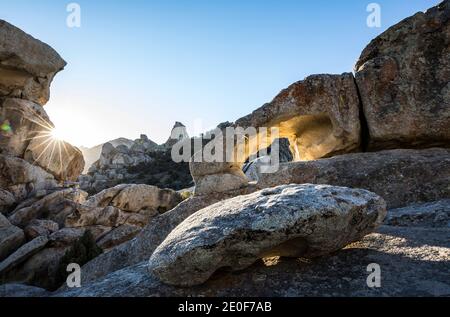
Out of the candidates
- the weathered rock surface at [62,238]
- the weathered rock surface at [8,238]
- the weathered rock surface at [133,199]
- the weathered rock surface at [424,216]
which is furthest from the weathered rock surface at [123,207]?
the weathered rock surface at [424,216]

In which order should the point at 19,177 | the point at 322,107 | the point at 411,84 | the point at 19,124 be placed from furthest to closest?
the point at 19,124
the point at 19,177
the point at 322,107
the point at 411,84

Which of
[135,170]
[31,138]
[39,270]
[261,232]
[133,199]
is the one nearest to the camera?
[261,232]

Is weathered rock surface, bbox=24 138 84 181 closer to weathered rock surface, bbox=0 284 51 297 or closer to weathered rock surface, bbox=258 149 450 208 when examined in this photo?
weathered rock surface, bbox=0 284 51 297

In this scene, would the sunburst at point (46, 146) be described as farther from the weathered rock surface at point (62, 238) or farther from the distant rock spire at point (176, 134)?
the distant rock spire at point (176, 134)

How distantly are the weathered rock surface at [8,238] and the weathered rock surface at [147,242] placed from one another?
971cm

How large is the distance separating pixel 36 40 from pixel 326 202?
119 ft

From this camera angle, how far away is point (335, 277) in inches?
202

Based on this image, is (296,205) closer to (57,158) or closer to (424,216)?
(424,216)

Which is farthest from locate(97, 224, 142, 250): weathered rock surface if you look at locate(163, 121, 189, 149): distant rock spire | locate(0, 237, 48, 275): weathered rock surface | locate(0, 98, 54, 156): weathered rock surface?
locate(163, 121, 189, 149): distant rock spire

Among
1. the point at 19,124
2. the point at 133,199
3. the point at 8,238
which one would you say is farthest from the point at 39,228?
the point at 19,124

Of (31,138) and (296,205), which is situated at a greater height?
(31,138)

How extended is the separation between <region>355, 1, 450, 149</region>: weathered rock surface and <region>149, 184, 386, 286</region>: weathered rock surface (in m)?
7.89

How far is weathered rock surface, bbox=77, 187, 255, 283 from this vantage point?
38.9 feet

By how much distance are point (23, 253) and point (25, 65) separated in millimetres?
20650
